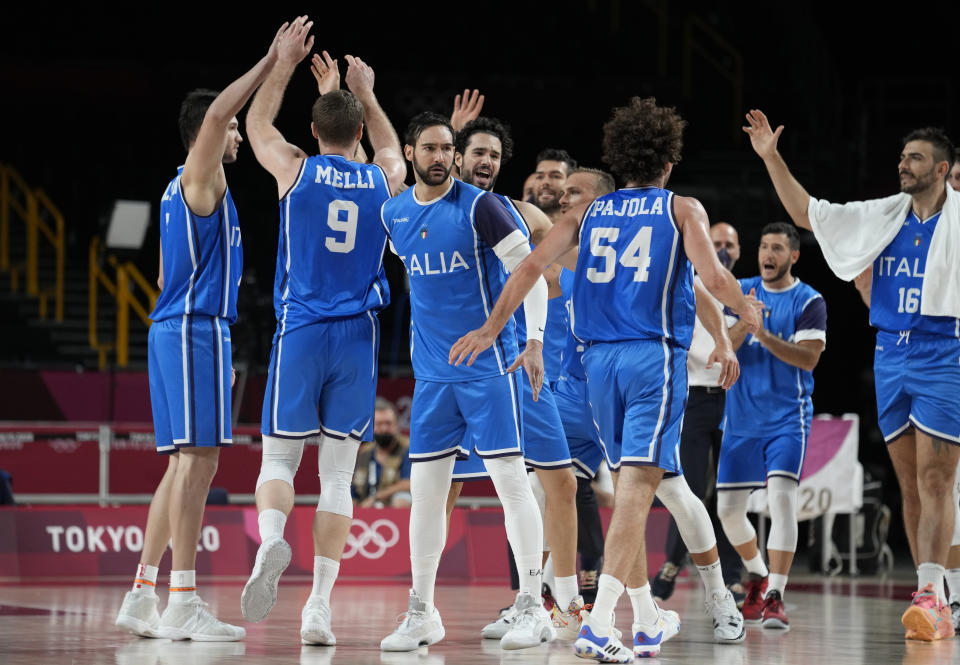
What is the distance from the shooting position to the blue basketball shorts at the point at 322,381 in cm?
605

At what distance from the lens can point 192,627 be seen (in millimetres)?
6188

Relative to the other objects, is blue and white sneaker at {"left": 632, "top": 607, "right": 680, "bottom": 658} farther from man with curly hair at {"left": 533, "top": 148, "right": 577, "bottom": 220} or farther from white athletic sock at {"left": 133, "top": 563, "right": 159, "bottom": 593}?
man with curly hair at {"left": 533, "top": 148, "right": 577, "bottom": 220}

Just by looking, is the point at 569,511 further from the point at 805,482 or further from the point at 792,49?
the point at 792,49

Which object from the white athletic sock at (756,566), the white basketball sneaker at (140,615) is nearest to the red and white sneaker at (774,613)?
the white athletic sock at (756,566)

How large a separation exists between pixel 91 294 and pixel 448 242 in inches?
480

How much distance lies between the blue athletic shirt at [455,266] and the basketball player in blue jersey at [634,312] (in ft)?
0.55

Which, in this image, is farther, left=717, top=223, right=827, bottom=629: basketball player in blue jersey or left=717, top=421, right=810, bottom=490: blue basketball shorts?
left=717, top=421, right=810, bottom=490: blue basketball shorts

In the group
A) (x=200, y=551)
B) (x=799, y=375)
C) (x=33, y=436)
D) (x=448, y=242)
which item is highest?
(x=448, y=242)

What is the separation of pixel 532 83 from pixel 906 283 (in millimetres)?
12734

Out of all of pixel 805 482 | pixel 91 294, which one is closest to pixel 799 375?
pixel 805 482

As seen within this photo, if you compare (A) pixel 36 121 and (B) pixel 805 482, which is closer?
(B) pixel 805 482

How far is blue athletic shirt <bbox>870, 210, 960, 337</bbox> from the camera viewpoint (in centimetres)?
721

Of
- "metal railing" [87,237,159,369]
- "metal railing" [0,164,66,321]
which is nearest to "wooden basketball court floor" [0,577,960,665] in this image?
"metal railing" [87,237,159,369]

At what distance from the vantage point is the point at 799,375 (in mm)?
8094
